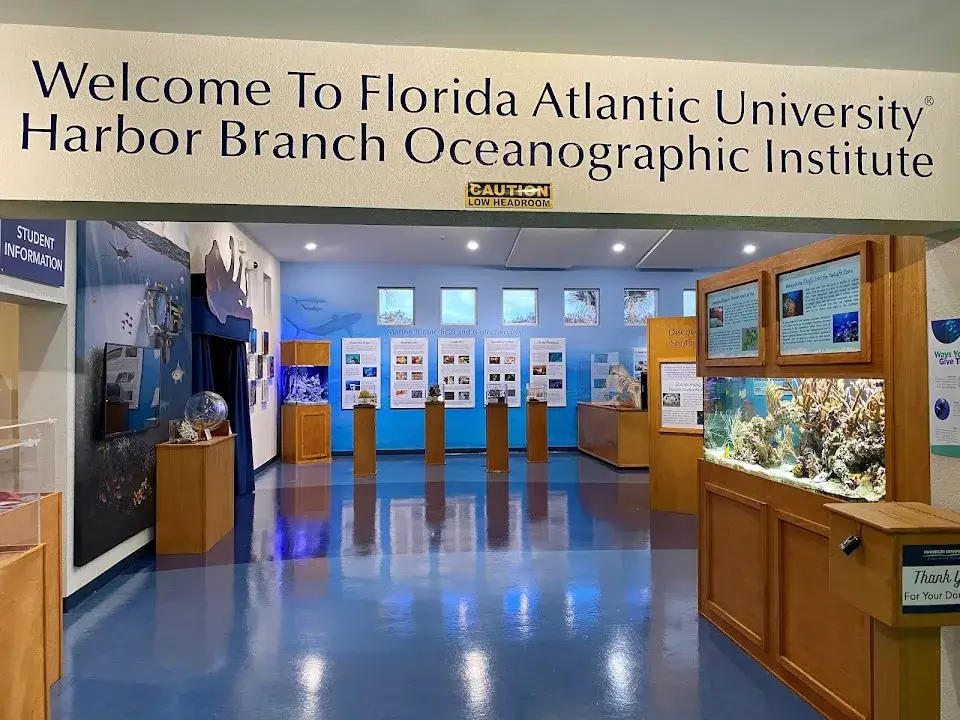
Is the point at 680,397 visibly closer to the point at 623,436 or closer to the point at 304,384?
the point at 623,436

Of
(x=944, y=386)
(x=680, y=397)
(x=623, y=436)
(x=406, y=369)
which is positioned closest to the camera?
(x=944, y=386)

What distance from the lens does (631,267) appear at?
13.0 meters

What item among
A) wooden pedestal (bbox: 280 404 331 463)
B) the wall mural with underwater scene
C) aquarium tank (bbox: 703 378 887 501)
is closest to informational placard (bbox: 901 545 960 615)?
aquarium tank (bbox: 703 378 887 501)

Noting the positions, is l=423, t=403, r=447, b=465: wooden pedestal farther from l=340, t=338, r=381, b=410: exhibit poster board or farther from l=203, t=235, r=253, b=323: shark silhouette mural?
l=203, t=235, r=253, b=323: shark silhouette mural

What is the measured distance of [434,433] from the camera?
11.4 m

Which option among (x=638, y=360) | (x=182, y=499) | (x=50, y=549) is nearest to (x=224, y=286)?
(x=182, y=499)

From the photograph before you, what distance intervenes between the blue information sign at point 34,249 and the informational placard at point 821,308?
4.30m

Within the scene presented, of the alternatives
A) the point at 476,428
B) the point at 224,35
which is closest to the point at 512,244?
the point at 476,428

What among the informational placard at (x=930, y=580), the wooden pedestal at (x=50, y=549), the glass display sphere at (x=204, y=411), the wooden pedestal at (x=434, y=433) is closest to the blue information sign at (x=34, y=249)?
the wooden pedestal at (x=50, y=549)

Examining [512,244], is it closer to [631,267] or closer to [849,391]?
[631,267]

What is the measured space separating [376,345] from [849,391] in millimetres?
10372

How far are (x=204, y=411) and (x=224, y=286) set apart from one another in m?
2.08

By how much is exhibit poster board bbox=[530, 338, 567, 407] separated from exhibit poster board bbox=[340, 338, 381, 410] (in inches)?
123

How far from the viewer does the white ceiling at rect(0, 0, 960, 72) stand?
6.40 feet
